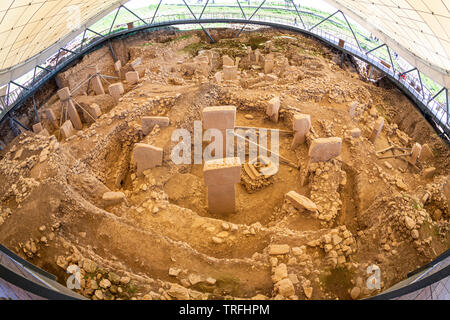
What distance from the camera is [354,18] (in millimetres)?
15578

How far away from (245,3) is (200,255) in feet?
68.1

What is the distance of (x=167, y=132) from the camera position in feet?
33.8

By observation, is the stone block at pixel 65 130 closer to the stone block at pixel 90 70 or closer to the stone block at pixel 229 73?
the stone block at pixel 90 70

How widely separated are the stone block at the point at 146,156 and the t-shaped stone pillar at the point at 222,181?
218 centimetres

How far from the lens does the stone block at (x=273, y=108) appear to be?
36.5 ft

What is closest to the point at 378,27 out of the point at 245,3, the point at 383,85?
the point at 383,85

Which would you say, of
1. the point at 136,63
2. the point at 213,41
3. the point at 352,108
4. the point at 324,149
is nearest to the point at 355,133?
the point at 324,149

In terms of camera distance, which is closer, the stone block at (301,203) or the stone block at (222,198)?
the stone block at (301,203)

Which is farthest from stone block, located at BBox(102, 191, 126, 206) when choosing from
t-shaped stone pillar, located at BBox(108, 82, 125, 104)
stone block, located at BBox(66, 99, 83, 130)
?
stone block, located at BBox(66, 99, 83, 130)

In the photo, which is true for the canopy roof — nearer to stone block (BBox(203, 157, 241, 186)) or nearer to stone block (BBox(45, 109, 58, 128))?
stone block (BBox(45, 109, 58, 128))

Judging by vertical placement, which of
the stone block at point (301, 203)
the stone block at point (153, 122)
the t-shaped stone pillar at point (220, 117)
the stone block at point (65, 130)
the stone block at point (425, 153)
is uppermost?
the t-shaped stone pillar at point (220, 117)

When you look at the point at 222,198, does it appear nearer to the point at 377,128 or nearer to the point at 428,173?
the point at 377,128

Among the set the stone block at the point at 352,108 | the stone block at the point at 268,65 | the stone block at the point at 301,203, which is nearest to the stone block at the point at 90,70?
the stone block at the point at 268,65

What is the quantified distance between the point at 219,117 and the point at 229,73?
672 centimetres
